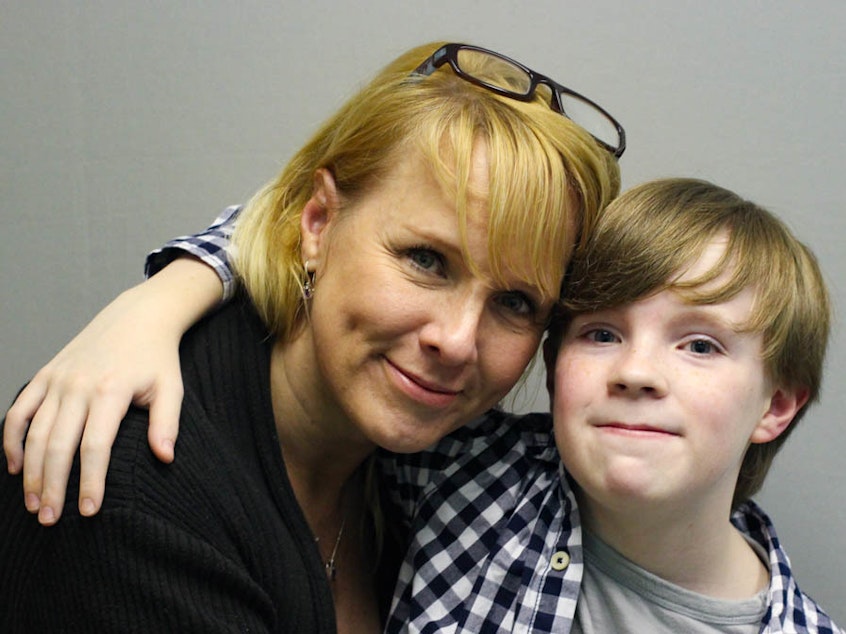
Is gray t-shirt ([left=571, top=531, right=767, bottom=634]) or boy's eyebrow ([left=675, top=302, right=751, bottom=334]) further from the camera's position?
gray t-shirt ([left=571, top=531, right=767, bottom=634])

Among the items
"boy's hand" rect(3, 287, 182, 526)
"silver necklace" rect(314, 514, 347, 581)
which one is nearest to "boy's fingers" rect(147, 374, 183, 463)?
"boy's hand" rect(3, 287, 182, 526)

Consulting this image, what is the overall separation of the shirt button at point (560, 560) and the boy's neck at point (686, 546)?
6 cm

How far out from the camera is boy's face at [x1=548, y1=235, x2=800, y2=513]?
0.99 meters

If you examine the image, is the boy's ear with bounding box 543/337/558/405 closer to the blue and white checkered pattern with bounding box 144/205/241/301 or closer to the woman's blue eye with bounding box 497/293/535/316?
A: the woman's blue eye with bounding box 497/293/535/316

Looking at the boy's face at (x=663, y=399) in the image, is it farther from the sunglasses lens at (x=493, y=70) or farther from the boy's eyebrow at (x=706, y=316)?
the sunglasses lens at (x=493, y=70)

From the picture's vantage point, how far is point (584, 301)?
3.52 feet

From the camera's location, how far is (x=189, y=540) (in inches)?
34.4

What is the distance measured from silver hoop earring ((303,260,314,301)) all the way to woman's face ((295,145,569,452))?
21 millimetres

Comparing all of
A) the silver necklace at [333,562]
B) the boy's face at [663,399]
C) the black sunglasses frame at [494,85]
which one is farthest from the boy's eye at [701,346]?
the silver necklace at [333,562]

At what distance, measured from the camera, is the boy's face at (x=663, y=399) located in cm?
99

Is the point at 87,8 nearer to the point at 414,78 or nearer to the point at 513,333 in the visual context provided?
the point at 414,78

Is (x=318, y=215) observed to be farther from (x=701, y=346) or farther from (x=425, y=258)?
(x=701, y=346)

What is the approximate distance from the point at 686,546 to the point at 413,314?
476mm

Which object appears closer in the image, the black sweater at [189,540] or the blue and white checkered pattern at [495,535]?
the black sweater at [189,540]
